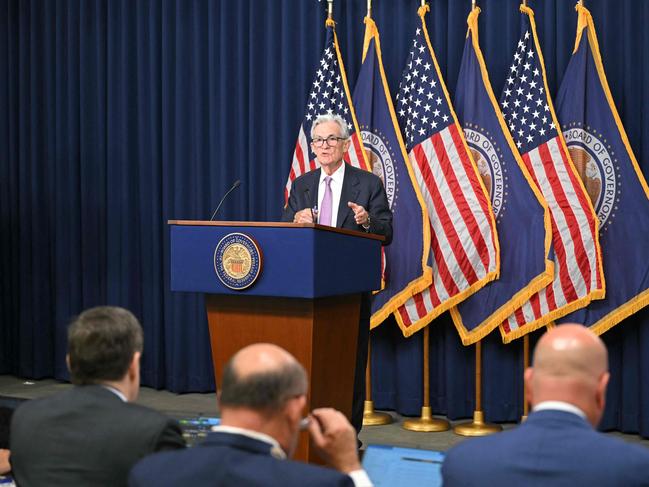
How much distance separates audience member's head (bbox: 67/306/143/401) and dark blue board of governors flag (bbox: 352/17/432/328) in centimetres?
377

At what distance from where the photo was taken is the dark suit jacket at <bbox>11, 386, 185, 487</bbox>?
193 cm

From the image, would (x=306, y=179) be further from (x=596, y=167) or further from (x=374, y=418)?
(x=374, y=418)

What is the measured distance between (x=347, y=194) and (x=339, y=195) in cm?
5

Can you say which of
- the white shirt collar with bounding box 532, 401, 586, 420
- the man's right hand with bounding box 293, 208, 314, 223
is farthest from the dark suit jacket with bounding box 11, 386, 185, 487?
the man's right hand with bounding box 293, 208, 314, 223

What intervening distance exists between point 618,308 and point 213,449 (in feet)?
13.9

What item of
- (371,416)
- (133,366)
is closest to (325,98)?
(371,416)

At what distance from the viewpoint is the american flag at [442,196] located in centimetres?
566

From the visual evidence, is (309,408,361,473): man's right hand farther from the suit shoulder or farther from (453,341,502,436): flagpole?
(453,341,502,436): flagpole

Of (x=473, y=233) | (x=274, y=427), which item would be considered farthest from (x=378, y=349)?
(x=274, y=427)

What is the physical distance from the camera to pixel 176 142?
709 centimetres

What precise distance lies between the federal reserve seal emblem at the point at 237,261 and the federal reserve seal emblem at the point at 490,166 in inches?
98.5

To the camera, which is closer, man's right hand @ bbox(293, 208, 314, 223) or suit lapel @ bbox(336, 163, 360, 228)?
man's right hand @ bbox(293, 208, 314, 223)

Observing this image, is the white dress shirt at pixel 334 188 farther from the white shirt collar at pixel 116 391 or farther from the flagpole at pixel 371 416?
the white shirt collar at pixel 116 391

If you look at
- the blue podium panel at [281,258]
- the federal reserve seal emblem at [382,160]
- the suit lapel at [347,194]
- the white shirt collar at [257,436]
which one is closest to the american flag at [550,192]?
the federal reserve seal emblem at [382,160]
